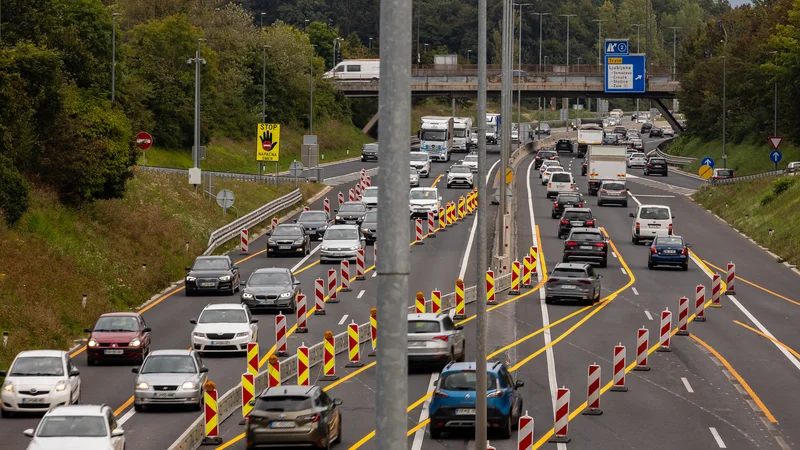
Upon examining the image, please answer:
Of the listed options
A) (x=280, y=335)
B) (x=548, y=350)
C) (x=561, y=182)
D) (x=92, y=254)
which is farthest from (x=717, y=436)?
(x=561, y=182)

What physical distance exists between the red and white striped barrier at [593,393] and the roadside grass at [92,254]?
14800 mm

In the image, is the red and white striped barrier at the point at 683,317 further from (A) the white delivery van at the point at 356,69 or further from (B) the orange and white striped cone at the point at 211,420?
(A) the white delivery van at the point at 356,69

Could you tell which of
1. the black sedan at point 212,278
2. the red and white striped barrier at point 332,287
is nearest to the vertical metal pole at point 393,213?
the red and white striped barrier at point 332,287

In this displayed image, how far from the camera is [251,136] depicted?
4449 inches

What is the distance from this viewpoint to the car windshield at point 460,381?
80.4ft

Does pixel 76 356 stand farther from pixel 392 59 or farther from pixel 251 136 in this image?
pixel 251 136

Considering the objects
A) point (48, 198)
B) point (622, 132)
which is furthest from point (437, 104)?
point (48, 198)

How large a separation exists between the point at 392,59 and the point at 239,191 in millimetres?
66409

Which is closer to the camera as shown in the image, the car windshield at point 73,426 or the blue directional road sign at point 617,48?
the car windshield at point 73,426

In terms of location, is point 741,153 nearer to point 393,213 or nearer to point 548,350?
point 548,350

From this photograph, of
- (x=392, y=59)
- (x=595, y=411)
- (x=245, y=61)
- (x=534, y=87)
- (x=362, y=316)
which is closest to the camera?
(x=392, y=59)

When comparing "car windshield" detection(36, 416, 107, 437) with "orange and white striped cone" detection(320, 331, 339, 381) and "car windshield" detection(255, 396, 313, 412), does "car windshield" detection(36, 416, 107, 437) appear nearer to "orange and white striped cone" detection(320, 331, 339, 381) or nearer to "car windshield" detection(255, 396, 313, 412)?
"car windshield" detection(255, 396, 313, 412)

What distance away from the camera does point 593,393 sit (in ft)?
89.0

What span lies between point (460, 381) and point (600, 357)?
10878 millimetres
